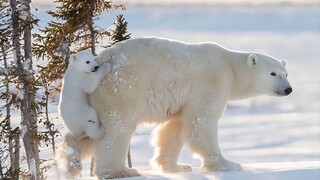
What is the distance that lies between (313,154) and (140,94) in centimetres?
3055

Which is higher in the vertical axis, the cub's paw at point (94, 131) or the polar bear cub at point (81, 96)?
the polar bear cub at point (81, 96)

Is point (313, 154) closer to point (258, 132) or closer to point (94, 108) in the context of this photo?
point (258, 132)

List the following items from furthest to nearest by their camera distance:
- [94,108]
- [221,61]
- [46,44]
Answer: [46,44], [221,61], [94,108]

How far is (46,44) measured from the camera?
693 inches

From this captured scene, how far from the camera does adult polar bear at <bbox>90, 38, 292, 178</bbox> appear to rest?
10492 millimetres

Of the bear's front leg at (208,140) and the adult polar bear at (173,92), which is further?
the bear's front leg at (208,140)

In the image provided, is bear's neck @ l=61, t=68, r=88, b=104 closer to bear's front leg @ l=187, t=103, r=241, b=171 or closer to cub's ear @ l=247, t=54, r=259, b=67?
bear's front leg @ l=187, t=103, r=241, b=171

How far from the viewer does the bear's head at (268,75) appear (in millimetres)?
11578

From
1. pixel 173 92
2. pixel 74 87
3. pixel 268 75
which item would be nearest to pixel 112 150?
pixel 74 87

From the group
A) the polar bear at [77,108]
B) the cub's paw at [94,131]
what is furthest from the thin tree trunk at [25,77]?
the cub's paw at [94,131]

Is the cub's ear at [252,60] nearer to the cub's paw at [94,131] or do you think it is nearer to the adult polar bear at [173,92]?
the adult polar bear at [173,92]

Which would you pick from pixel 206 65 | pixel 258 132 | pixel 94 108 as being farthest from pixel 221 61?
pixel 258 132

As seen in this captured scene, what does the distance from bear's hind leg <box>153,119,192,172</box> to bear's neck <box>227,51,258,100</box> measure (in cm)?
102

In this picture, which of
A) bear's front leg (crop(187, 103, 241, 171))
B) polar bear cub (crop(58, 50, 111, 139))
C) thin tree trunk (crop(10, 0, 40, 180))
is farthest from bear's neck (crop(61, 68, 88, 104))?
thin tree trunk (crop(10, 0, 40, 180))
